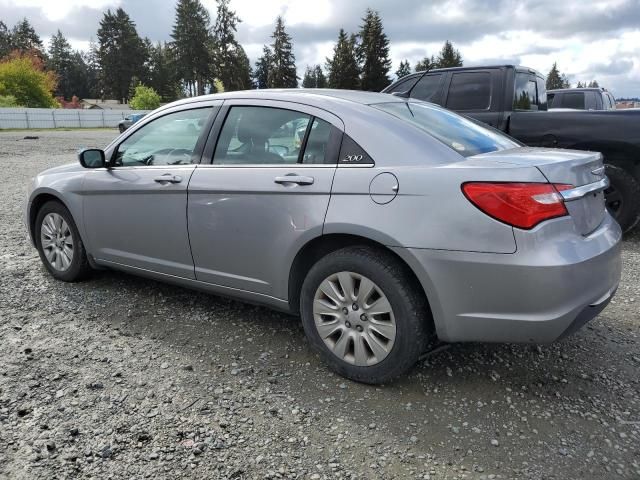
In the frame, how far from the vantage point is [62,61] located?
10544 centimetres

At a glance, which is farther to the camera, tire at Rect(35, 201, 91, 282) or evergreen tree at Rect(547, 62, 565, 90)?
evergreen tree at Rect(547, 62, 565, 90)

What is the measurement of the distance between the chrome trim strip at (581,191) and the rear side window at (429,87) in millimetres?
4591

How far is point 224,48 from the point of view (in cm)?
7525

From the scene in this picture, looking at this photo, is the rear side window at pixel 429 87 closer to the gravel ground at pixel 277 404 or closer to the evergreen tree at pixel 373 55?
the gravel ground at pixel 277 404

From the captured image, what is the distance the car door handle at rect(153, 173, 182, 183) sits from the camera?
3.64 m

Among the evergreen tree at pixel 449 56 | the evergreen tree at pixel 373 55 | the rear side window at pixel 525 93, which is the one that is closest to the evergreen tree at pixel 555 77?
the evergreen tree at pixel 449 56

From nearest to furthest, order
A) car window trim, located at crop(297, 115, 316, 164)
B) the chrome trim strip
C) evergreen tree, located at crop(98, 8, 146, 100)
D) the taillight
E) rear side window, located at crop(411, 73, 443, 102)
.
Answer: the taillight, the chrome trim strip, car window trim, located at crop(297, 115, 316, 164), rear side window, located at crop(411, 73, 443, 102), evergreen tree, located at crop(98, 8, 146, 100)

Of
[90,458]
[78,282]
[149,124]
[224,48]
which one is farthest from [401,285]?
[224,48]

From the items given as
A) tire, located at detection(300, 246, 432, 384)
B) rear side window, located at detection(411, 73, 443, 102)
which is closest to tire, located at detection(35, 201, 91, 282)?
tire, located at detection(300, 246, 432, 384)

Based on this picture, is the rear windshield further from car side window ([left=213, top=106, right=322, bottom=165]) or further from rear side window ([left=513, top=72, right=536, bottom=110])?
rear side window ([left=513, top=72, right=536, bottom=110])

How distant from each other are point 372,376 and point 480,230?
102 centimetres

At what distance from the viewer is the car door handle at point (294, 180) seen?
303 cm

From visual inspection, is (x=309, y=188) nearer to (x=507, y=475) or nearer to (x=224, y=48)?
(x=507, y=475)

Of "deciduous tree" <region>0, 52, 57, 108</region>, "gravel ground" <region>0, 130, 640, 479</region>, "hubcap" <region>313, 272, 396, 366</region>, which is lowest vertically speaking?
"gravel ground" <region>0, 130, 640, 479</region>
